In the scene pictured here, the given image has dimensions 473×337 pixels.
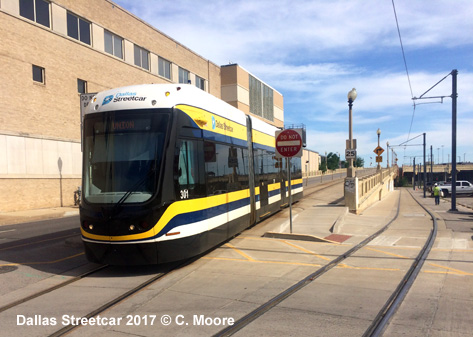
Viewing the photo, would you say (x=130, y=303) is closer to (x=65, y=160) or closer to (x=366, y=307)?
(x=366, y=307)

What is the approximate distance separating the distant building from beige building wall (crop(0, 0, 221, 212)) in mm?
55

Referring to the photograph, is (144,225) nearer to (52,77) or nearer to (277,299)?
(277,299)

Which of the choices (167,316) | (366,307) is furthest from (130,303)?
(366,307)

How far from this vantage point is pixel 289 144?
1167 cm

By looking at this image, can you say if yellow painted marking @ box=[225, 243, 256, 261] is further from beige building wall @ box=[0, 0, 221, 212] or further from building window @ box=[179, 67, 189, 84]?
building window @ box=[179, 67, 189, 84]

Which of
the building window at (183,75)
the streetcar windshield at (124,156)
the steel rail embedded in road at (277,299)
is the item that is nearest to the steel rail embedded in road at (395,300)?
the steel rail embedded in road at (277,299)

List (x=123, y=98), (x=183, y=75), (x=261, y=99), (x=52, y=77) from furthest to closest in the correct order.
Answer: (x=261, y=99) → (x=183, y=75) → (x=52, y=77) → (x=123, y=98)

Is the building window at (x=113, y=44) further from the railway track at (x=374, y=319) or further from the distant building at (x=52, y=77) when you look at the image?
the railway track at (x=374, y=319)

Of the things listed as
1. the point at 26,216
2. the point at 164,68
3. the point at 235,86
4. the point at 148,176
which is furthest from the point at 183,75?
the point at 148,176

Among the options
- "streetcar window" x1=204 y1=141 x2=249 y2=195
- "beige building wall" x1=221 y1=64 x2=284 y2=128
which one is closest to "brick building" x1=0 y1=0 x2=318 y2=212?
"streetcar window" x1=204 y1=141 x2=249 y2=195

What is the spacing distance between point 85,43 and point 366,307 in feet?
90.3

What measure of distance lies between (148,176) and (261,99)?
54.1 meters

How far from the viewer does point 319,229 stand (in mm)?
13055

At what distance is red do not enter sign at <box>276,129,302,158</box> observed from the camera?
11594 mm
